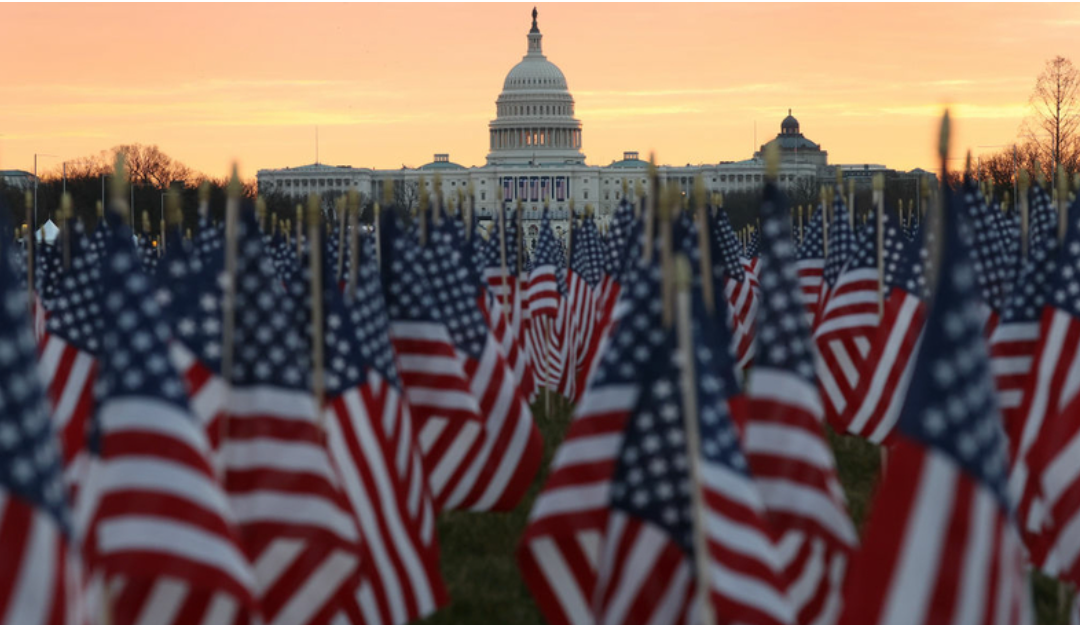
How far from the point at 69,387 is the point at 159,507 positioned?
5.51 metres

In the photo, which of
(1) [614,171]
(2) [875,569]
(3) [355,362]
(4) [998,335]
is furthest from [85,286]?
(1) [614,171]

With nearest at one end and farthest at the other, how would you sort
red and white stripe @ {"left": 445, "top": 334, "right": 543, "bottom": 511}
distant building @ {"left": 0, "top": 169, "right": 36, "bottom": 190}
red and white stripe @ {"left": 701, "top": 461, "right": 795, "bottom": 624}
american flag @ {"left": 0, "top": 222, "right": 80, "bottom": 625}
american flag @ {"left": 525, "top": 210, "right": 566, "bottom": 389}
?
american flag @ {"left": 0, "top": 222, "right": 80, "bottom": 625}
red and white stripe @ {"left": 701, "top": 461, "right": 795, "bottom": 624}
red and white stripe @ {"left": 445, "top": 334, "right": 543, "bottom": 511}
american flag @ {"left": 525, "top": 210, "right": 566, "bottom": 389}
distant building @ {"left": 0, "top": 169, "right": 36, "bottom": 190}

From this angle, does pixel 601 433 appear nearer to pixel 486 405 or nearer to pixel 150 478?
pixel 150 478

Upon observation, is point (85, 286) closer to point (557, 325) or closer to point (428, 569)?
point (428, 569)

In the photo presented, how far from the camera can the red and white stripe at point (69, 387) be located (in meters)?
10.3

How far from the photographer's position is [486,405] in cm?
1168

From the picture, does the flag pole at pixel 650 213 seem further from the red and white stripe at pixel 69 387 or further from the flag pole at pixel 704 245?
the red and white stripe at pixel 69 387

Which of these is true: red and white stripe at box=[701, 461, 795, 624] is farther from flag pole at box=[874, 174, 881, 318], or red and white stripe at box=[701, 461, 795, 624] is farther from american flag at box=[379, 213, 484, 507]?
flag pole at box=[874, 174, 881, 318]

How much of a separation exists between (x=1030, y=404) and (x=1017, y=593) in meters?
3.25

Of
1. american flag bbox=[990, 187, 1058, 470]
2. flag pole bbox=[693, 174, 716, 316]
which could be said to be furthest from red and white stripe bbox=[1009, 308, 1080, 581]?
flag pole bbox=[693, 174, 716, 316]

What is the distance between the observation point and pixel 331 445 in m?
8.69

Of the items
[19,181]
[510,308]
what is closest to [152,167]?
[19,181]

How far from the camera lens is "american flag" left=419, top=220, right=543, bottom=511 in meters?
11.2

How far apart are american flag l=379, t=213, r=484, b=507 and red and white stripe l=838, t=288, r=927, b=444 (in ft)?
8.53
